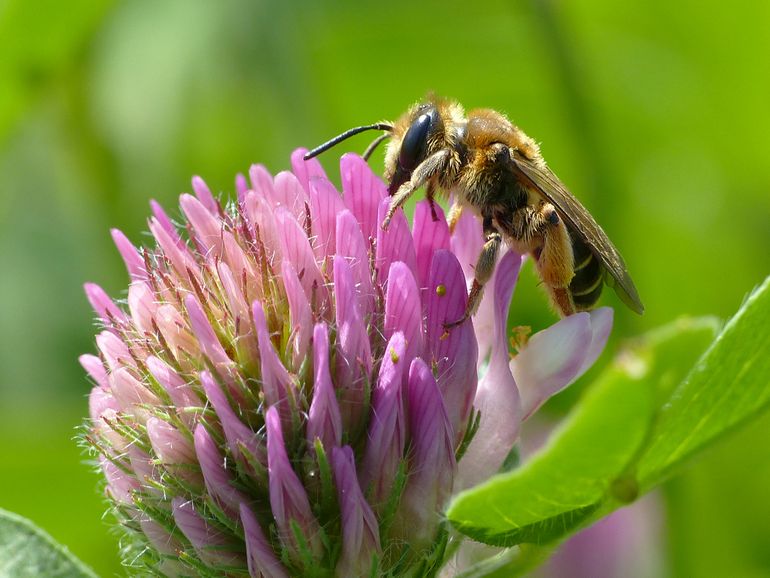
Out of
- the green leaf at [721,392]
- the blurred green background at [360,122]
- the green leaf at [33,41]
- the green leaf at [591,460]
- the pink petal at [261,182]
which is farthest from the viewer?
the blurred green background at [360,122]

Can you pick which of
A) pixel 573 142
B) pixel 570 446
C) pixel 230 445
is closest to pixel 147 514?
pixel 230 445

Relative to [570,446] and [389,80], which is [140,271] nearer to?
[570,446]

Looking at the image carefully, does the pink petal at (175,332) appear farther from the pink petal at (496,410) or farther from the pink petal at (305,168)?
the pink petal at (496,410)

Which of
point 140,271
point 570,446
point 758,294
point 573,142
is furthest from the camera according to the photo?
point 573,142

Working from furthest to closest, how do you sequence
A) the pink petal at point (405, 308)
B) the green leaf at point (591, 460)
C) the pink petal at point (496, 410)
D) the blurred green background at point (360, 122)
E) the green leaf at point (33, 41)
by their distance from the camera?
the blurred green background at point (360, 122)
the green leaf at point (33, 41)
the pink petal at point (496, 410)
the pink petal at point (405, 308)
the green leaf at point (591, 460)

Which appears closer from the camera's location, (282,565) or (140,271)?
(282,565)

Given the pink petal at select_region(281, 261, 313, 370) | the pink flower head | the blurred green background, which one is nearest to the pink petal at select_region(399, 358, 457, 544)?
the pink flower head

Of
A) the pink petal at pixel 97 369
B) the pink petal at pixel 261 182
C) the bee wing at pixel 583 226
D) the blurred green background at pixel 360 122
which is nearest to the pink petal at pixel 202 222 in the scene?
the pink petal at pixel 261 182
